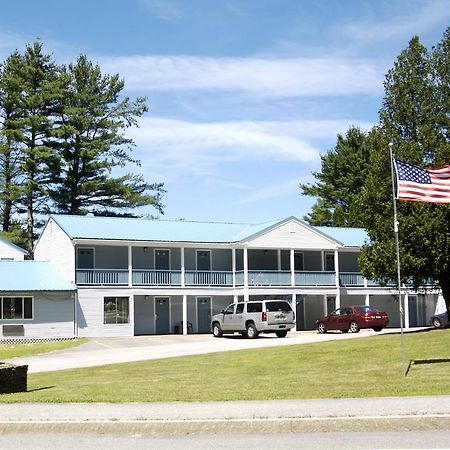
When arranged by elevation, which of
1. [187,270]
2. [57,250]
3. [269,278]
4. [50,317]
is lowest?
[50,317]

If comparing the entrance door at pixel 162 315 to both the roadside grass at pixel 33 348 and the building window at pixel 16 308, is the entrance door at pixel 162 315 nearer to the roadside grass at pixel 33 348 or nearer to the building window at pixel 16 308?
the roadside grass at pixel 33 348

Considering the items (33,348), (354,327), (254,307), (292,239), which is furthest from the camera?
(292,239)

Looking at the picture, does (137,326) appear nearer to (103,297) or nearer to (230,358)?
(103,297)

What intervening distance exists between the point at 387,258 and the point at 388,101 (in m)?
7.51

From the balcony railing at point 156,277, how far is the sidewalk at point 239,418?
32012 millimetres

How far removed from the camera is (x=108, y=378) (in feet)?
66.6

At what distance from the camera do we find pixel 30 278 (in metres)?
42.8

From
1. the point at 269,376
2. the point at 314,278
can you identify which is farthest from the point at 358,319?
the point at 269,376

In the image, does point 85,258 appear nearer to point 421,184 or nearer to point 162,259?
point 162,259

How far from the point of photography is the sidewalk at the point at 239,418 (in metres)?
11.0

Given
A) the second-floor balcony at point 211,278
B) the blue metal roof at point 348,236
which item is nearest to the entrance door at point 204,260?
the second-floor balcony at point 211,278

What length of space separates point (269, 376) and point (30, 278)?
25.9m

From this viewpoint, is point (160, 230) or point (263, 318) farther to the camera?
point (160, 230)

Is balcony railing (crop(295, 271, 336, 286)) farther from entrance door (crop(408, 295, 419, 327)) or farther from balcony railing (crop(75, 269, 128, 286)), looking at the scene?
balcony railing (crop(75, 269, 128, 286))
